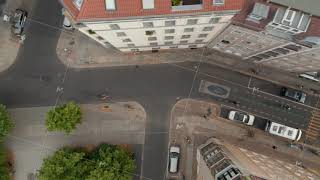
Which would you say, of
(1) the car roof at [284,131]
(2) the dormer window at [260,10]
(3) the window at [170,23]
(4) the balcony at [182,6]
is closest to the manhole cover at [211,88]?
(1) the car roof at [284,131]

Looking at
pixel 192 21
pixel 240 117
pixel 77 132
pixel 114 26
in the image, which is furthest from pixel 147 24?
pixel 77 132

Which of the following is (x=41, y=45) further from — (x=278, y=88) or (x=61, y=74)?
(x=278, y=88)

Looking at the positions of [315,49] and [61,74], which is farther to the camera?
[61,74]

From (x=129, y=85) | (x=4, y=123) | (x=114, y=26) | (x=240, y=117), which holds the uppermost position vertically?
(x=114, y=26)

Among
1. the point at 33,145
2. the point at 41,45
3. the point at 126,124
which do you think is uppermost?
the point at 41,45

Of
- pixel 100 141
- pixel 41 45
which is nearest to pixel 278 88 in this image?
pixel 100 141

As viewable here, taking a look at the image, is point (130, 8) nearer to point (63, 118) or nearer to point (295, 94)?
point (63, 118)
